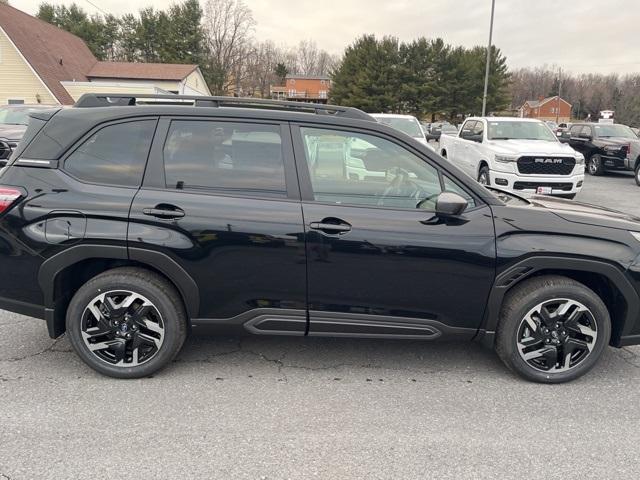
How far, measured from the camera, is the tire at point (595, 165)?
15861 millimetres

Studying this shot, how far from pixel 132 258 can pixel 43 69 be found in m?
31.3

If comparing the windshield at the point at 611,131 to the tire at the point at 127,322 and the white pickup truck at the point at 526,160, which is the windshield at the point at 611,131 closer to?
the white pickup truck at the point at 526,160

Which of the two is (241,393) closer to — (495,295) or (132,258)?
(132,258)

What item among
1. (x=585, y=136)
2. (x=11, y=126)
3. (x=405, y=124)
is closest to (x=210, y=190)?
(x=405, y=124)

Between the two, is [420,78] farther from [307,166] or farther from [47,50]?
[307,166]

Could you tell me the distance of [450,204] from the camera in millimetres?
2979

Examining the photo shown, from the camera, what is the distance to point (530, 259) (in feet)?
10.0

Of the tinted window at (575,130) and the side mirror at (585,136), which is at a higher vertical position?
the tinted window at (575,130)

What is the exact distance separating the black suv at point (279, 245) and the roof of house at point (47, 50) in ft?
96.0

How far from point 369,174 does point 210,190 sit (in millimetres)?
1080

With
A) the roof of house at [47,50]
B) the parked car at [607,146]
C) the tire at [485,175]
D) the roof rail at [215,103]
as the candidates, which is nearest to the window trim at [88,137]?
the roof rail at [215,103]

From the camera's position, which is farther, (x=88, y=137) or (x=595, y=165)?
(x=595, y=165)

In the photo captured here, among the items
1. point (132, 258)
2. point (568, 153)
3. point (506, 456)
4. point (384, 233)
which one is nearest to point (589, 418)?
point (506, 456)

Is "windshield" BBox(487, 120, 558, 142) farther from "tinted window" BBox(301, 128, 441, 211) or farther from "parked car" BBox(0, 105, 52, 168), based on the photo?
"parked car" BBox(0, 105, 52, 168)
